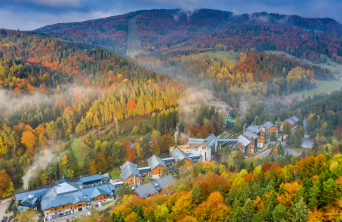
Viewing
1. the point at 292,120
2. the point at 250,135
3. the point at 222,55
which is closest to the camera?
the point at 250,135

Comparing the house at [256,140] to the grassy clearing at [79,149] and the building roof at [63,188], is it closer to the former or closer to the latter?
the grassy clearing at [79,149]

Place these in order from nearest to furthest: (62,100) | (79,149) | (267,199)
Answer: (267,199) < (79,149) < (62,100)

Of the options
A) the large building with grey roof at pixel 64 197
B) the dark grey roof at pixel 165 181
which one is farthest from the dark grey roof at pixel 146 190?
the large building with grey roof at pixel 64 197

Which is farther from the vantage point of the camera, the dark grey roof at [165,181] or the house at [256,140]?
the house at [256,140]

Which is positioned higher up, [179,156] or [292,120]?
[292,120]

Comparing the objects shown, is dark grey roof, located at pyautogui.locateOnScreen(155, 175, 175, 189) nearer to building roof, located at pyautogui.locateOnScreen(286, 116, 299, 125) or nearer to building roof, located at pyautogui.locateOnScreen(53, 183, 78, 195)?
building roof, located at pyautogui.locateOnScreen(53, 183, 78, 195)

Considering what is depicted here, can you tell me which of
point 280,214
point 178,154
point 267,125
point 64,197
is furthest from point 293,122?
point 64,197

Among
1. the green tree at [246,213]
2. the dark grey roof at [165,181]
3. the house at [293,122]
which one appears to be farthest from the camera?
the house at [293,122]

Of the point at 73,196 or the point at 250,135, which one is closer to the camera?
the point at 73,196

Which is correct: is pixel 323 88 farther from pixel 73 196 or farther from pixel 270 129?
pixel 73 196
